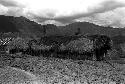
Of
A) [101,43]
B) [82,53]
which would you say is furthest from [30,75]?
[101,43]

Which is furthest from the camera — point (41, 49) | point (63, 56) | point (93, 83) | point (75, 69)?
point (41, 49)

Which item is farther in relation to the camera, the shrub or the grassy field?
the shrub

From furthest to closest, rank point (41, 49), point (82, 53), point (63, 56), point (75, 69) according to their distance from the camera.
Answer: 1. point (41, 49)
2. point (63, 56)
3. point (82, 53)
4. point (75, 69)

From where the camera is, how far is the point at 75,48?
48.4 meters

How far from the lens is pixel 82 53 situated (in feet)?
154

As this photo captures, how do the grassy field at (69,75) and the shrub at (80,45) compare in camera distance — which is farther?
the shrub at (80,45)

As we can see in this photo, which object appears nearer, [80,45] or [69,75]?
[69,75]

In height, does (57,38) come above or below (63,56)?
above

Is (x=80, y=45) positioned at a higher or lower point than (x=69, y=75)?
higher

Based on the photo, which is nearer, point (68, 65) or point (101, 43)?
point (68, 65)

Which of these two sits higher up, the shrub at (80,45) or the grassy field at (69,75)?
the shrub at (80,45)

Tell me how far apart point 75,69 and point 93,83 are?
7.94 meters

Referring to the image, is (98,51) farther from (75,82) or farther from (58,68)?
(75,82)

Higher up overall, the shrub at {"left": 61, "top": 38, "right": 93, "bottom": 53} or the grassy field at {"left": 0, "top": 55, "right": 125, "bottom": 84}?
the shrub at {"left": 61, "top": 38, "right": 93, "bottom": 53}
